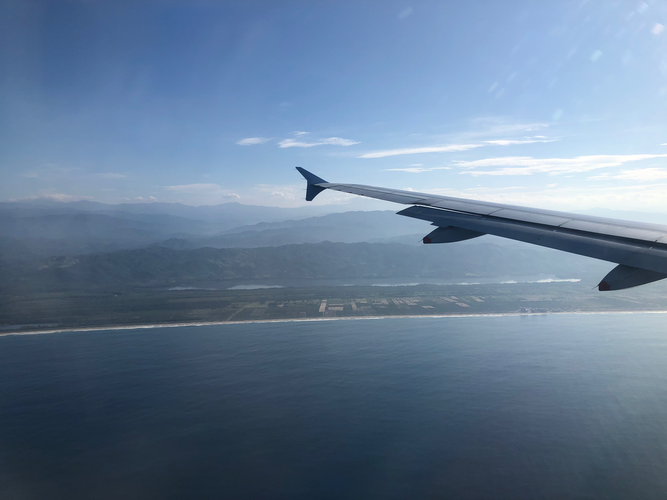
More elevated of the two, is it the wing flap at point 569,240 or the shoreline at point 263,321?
the wing flap at point 569,240

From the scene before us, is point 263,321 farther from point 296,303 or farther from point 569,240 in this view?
point 569,240

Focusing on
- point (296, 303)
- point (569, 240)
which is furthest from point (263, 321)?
point (569, 240)

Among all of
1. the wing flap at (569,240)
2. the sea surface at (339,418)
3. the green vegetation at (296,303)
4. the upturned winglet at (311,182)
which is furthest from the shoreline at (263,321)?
the wing flap at (569,240)

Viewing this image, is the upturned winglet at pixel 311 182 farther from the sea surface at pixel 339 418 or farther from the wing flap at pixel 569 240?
the sea surface at pixel 339 418

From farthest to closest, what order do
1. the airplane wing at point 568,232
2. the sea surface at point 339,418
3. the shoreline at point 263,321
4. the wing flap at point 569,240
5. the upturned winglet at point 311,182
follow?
the shoreline at point 263,321
the sea surface at point 339,418
the upturned winglet at point 311,182
the wing flap at point 569,240
the airplane wing at point 568,232

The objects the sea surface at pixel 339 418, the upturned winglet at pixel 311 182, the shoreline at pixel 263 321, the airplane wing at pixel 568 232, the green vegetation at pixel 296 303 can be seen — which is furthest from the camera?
the green vegetation at pixel 296 303

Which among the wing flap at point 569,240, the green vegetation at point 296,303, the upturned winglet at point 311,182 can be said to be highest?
the upturned winglet at point 311,182

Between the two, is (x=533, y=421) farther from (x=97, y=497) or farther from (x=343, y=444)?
(x=97, y=497)
